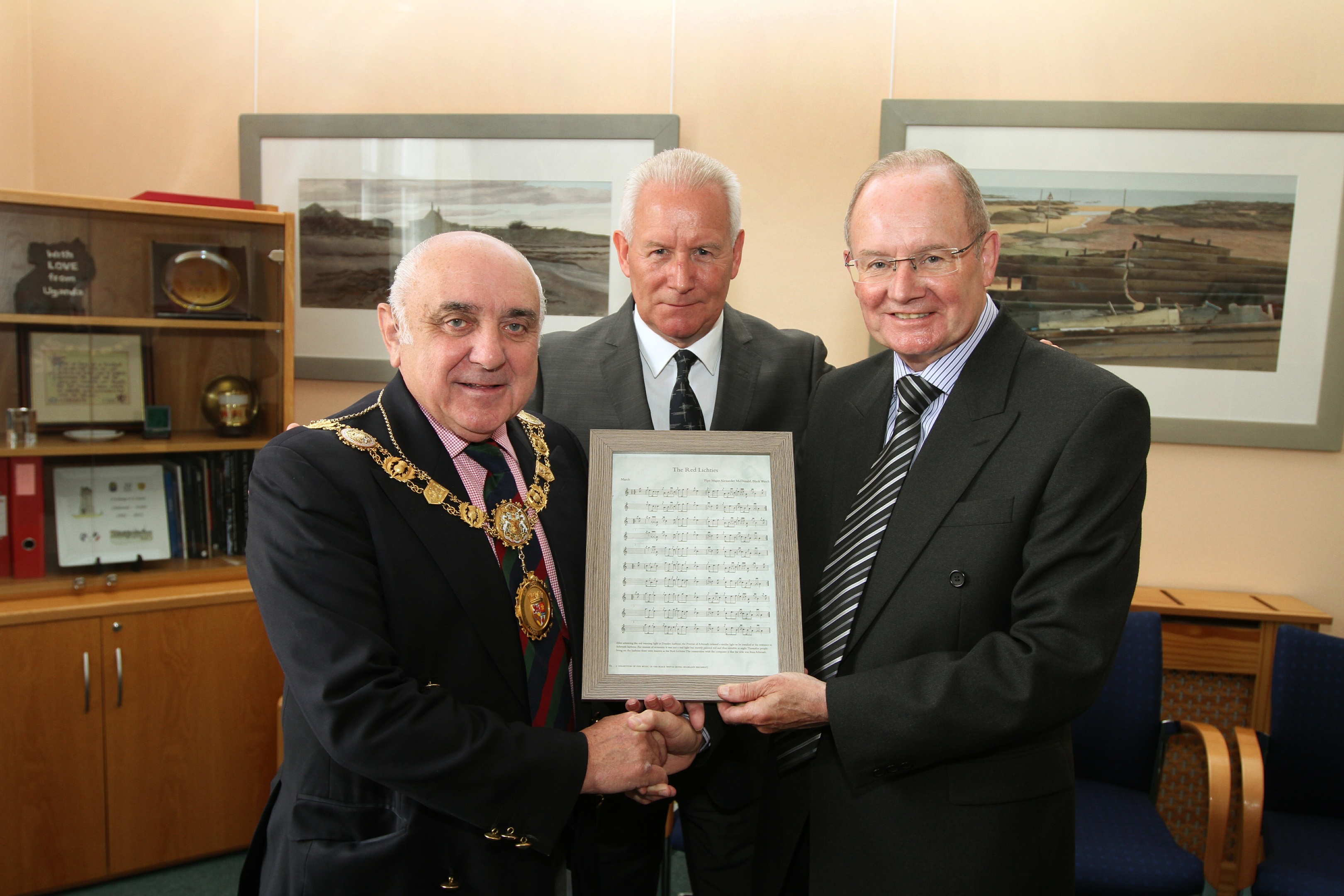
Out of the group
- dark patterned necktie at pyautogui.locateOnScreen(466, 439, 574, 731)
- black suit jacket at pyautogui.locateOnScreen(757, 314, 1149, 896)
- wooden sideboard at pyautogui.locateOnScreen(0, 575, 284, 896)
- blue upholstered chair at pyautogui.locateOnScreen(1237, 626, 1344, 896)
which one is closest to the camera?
black suit jacket at pyautogui.locateOnScreen(757, 314, 1149, 896)

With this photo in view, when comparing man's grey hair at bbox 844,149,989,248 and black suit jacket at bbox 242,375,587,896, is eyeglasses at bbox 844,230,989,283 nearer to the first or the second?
man's grey hair at bbox 844,149,989,248

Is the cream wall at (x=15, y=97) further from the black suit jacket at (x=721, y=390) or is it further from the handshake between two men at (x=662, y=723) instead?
the handshake between two men at (x=662, y=723)

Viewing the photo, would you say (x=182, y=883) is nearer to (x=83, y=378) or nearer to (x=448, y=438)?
(x=83, y=378)

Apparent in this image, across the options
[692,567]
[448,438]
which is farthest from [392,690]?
[692,567]

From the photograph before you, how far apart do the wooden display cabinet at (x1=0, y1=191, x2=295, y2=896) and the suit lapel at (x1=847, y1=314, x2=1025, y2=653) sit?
2.68 metres

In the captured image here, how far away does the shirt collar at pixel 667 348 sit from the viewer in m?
2.18

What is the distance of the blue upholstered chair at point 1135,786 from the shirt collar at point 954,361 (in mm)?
1186

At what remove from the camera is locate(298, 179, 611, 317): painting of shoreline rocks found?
3.66m

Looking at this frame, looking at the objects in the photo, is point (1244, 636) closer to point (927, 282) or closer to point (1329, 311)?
point (1329, 311)

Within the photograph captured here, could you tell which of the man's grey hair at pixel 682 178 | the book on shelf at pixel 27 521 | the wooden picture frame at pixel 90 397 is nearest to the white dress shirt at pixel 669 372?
the man's grey hair at pixel 682 178

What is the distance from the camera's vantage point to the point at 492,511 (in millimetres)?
1648

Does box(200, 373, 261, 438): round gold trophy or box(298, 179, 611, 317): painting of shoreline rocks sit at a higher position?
box(298, 179, 611, 317): painting of shoreline rocks

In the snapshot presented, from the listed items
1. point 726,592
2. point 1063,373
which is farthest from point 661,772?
→ point 1063,373

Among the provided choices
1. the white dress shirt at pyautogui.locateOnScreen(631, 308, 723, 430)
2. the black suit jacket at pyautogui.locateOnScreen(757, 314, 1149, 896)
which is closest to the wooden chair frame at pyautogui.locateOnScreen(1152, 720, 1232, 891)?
the black suit jacket at pyautogui.locateOnScreen(757, 314, 1149, 896)
